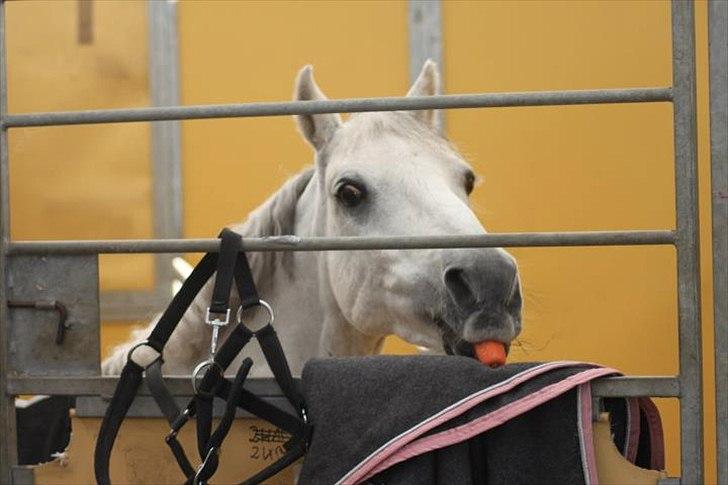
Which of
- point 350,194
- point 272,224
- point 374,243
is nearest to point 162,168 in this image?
point 272,224

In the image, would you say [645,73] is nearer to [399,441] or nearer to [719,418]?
[719,418]

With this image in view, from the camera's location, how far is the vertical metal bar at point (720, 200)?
181cm

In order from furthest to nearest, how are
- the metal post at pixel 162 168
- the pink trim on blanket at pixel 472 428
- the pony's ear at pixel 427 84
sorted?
the pony's ear at pixel 427 84 → the metal post at pixel 162 168 → the pink trim on blanket at pixel 472 428

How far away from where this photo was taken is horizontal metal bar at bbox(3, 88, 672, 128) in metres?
1.89

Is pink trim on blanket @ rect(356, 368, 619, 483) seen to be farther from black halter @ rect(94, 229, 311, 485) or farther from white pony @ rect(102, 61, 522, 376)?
white pony @ rect(102, 61, 522, 376)

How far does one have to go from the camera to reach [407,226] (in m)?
2.45

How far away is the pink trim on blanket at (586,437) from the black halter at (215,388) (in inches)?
17.8

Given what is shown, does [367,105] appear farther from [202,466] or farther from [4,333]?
[4,333]

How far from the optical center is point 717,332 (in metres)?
1.82

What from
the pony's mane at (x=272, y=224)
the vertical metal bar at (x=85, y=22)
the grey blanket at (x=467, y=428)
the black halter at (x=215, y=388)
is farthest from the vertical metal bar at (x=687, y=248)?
the vertical metal bar at (x=85, y=22)

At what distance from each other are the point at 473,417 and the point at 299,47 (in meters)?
1.38

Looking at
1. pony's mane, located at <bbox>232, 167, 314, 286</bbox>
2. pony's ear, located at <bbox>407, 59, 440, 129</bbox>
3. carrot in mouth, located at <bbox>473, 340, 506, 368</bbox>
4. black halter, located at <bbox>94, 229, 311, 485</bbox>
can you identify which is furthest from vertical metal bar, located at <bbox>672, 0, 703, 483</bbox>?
pony's mane, located at <bbox>232, 167, 314, 286</bbox>

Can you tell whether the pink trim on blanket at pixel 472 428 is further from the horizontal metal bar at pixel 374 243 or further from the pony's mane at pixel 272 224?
the pony's mane at pixel 272 224

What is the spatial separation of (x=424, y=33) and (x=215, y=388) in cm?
123
